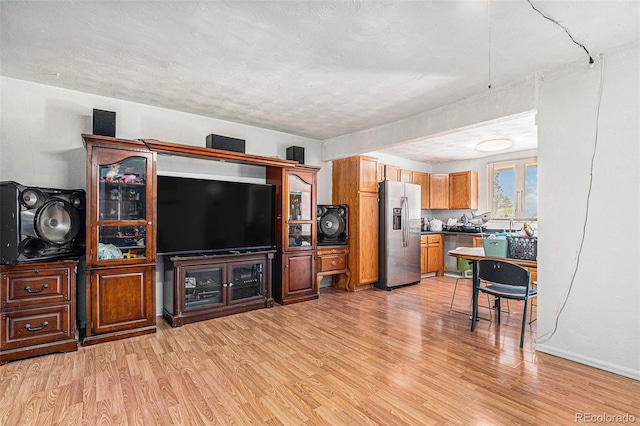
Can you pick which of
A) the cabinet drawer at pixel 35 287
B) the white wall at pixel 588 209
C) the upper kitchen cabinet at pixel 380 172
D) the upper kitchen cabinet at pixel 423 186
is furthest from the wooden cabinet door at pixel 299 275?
the upper kitchen cabinet at pixel 423 186

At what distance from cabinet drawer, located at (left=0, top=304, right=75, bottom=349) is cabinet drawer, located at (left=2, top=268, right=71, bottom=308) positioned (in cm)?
8

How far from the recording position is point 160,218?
3.56 metres

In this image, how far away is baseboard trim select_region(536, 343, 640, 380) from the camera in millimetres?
2363

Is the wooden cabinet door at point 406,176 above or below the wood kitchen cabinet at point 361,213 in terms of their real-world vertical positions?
above

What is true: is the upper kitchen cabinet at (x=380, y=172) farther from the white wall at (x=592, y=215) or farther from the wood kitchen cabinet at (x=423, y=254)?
the white wall at (x=592, y=215)

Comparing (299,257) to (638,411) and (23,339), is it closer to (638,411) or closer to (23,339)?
(23,339)

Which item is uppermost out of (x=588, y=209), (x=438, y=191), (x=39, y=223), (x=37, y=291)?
(x=438, y=191)

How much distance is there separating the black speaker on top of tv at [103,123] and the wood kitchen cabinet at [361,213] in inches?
132

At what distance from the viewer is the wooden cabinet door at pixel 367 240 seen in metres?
5.12

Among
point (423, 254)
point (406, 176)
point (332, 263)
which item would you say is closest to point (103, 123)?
point (332, 263)

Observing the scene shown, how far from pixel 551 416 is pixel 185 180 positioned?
12.8 feet

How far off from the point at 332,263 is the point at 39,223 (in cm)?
361

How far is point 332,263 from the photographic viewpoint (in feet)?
16.6

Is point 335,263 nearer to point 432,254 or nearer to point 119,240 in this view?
point 432,254
